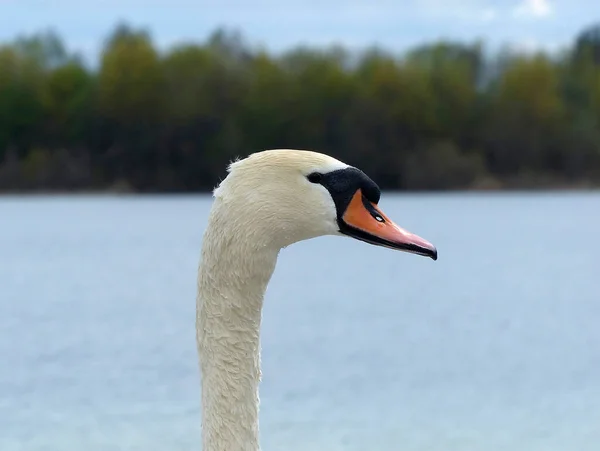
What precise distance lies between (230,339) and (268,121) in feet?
214

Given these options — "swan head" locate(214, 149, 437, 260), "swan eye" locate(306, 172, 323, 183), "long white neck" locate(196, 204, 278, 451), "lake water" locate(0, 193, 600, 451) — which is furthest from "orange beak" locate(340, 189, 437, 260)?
"lake water" locate(0, 193, 600, 451)

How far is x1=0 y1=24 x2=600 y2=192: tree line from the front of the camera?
70.1 m

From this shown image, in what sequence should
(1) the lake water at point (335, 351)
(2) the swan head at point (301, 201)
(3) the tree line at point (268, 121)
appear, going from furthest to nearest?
(3) the tree line at point (268, 121), (1) the lake water at point (335, 351), (2) the swan head at point (301, 201)

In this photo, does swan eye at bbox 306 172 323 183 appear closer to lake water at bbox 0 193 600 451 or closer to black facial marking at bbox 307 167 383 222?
black facial marking at bbox 307 167 383 222

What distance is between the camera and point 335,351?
1942 centimetres

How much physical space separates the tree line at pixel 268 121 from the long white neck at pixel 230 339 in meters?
63.7

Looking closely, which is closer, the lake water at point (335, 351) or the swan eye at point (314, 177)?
the swan eye at point (314, 177)

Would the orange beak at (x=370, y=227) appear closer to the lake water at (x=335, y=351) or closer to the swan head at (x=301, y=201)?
the swan head at (x=301, y=201)

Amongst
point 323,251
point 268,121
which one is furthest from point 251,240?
point 268,121

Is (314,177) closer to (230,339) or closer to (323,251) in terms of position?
(230,339)

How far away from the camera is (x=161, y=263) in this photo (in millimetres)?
36938

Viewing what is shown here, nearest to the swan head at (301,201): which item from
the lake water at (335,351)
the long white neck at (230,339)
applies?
the long white neck at (230,339)

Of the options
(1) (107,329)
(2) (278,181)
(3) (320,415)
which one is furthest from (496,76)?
(2) (278,181)

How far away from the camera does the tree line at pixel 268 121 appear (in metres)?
70.1
